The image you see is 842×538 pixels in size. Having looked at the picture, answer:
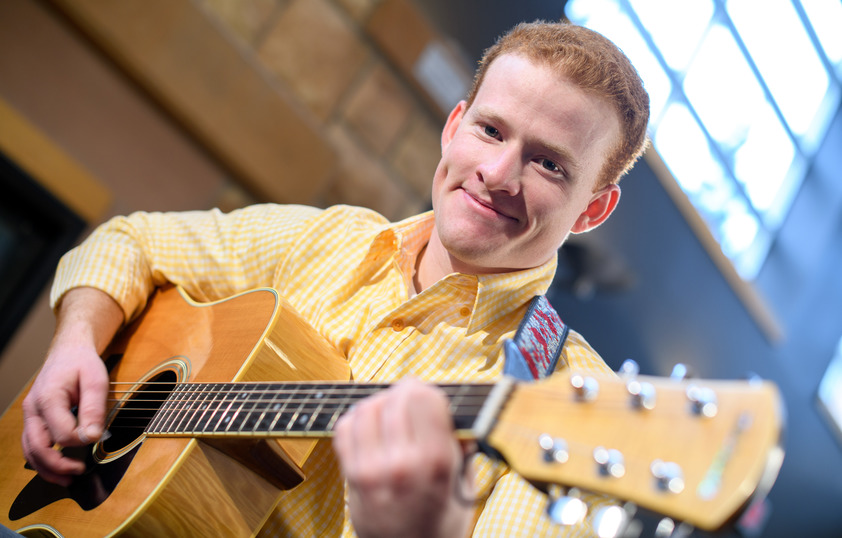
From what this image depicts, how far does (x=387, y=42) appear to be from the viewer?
3.33m

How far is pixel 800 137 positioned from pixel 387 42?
4.17 meters

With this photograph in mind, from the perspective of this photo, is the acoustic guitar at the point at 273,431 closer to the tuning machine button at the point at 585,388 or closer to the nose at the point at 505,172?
the tuning machine button at the point at 585,388

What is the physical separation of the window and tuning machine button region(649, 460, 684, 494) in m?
4.09

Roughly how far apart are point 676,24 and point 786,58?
1.39 meters

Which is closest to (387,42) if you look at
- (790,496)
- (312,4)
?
(312,4)

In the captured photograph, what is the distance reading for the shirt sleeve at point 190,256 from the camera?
5.21 ft

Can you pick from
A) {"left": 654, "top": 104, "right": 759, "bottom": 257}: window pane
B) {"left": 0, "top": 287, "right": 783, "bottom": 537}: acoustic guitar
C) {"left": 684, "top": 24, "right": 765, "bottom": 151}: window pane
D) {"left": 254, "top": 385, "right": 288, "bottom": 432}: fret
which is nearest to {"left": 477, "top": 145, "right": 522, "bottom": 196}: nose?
{"left": 0, "top": 287, "right": 783, "bottom": 537}: acoustic guitar

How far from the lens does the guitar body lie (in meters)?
1.09

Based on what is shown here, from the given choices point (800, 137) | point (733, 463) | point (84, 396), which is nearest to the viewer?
point (733, 463)

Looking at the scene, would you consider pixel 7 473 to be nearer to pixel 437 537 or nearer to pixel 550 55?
pixel 437 537

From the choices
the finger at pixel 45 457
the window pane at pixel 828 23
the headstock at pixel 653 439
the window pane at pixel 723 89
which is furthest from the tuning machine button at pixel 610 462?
the window pane at pixel 828 23

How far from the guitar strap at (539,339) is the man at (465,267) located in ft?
0.12

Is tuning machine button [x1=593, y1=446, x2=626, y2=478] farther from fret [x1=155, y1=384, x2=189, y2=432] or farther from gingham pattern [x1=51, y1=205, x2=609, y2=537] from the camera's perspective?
fret [x1=155, y1=384, x2=189, y2=432]

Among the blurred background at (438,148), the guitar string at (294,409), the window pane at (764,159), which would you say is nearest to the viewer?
the guitar string at (294,409)
